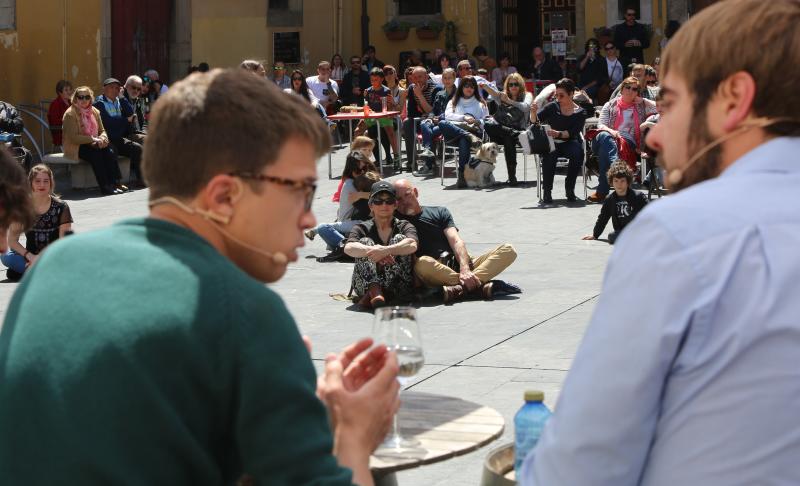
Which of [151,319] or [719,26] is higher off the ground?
[719,26]

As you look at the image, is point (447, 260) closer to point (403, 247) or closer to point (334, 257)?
point (403, 247)

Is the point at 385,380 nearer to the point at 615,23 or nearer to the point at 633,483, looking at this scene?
the point at 633,483

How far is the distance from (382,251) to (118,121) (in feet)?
32.3

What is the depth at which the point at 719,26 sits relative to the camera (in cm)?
213

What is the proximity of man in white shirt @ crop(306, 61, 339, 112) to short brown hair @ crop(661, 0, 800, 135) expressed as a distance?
2126cm

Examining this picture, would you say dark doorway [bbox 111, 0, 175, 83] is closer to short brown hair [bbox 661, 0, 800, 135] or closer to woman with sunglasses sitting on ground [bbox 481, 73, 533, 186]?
woman with sunglasses sitting on ground [bbox 481, 73, 533, 186]

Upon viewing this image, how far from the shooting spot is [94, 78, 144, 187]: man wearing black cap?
1934cm

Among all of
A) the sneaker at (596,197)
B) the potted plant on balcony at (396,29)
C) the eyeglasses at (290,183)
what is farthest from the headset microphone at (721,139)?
the potted plant on balcony at (396,29)

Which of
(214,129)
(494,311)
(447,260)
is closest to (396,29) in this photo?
(447,260)

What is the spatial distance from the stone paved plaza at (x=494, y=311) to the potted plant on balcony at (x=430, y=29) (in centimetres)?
1157

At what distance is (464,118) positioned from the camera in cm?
1864

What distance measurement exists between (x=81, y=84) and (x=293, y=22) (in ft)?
16.7

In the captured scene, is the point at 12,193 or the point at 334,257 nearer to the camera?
the point at 12,193

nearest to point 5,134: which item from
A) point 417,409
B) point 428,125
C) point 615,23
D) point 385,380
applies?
point 428,125
